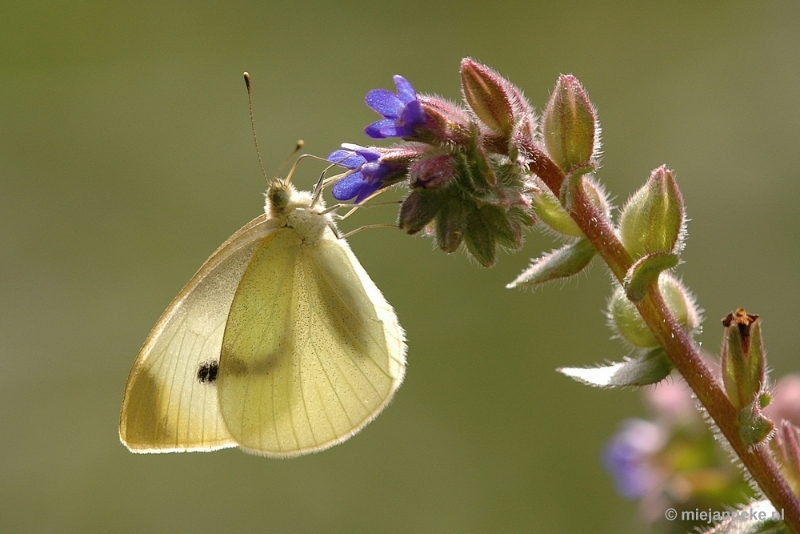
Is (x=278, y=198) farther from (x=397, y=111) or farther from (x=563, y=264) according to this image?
(x=563, y=264)

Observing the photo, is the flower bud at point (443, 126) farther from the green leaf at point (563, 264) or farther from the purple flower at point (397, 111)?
the green leaf at point (563, 264)

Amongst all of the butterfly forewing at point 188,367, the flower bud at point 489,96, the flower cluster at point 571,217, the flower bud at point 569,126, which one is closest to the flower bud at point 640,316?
the flower cluster at point 571,217

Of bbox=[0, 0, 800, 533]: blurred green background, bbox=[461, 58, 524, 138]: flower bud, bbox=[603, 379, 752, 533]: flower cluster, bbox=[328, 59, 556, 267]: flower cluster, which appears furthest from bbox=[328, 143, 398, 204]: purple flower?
bbox=[0, 0, 800, 533]: blurred green background

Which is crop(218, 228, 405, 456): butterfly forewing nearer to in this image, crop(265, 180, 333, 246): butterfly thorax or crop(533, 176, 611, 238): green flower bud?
crop(265, 180, 333, 246): butterfly thorax

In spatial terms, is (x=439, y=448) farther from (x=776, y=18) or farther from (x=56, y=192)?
(x=776, y=18)

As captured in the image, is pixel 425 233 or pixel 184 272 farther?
pixel 184 272

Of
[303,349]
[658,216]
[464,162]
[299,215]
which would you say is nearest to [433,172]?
[464,162]

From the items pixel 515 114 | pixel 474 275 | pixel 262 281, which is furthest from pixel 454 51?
pixel 515 114
